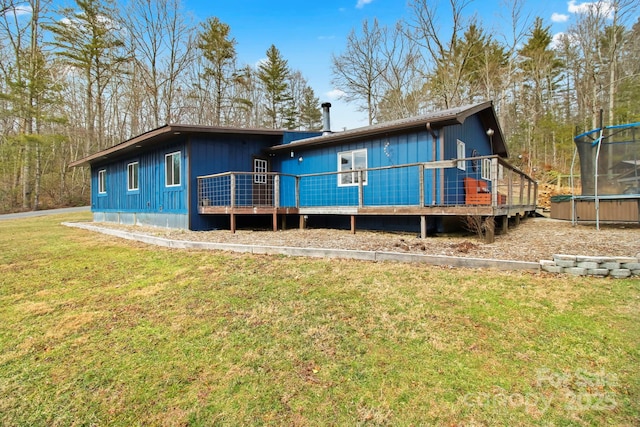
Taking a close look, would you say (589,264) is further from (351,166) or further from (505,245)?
(351,166)

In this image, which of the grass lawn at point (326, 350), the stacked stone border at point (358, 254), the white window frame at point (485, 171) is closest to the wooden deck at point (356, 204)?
the white window frame at point (485, 171)

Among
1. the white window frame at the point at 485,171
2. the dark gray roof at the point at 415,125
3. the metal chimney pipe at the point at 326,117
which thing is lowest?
the white window frame at the point at 485,171

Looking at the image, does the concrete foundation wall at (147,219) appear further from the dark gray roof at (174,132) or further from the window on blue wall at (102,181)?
the dark gray roof at (174,132)

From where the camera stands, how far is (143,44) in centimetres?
2089

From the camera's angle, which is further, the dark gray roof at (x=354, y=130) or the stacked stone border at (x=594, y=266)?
the dark gray roof at (x=354, y=130)

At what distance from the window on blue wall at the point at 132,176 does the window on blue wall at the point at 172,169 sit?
261 cm

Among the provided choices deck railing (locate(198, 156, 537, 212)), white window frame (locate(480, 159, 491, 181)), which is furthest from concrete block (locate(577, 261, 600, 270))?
white window frame (locate(480, 159, 491, 181))

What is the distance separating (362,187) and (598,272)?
4835mm

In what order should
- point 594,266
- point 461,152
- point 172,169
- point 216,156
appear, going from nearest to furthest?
point 594,266
point 461,152
point 216,156
point 172,169

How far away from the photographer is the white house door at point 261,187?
10538 mm

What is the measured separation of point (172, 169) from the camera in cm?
1020

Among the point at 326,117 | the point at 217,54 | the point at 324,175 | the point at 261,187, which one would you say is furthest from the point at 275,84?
the point at 324,175

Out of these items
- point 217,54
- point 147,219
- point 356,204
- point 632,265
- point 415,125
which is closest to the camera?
point 632,265

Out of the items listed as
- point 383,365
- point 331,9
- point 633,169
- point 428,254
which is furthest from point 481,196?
point 331,9
